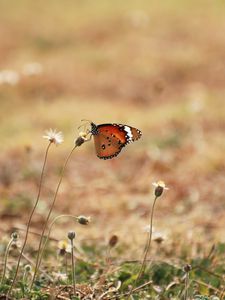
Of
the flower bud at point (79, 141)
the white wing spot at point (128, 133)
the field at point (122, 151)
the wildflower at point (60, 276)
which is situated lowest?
the wildflower at point (60, 276)

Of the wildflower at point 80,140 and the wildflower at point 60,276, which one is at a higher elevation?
the wildflower at point 80,140

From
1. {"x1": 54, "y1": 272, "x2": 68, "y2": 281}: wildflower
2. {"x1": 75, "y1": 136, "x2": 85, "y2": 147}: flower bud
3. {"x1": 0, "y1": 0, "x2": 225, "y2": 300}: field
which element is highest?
{"x1": 0, "y1": 0, "x2": 225, "y2": 300}: field

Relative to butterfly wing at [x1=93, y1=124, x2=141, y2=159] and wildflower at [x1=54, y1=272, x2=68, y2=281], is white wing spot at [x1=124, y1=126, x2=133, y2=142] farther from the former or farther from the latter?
wildflower at [x1=54, y1=272, x2=68, y2=281]

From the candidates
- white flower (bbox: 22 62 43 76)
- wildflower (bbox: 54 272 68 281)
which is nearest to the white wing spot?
wildflower (bbox: 54 272 68 281)

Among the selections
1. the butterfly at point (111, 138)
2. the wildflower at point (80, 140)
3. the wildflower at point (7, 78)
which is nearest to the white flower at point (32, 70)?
the wildflower at point (7, 78)

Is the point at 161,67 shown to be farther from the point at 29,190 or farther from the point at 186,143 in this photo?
the point at 29,190

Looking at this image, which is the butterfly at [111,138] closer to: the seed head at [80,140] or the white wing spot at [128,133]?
the white wing spot at [128,133]

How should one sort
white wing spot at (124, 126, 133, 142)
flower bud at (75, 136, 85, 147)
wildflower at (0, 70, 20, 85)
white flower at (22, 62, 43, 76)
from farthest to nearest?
white flower at (22, 62, 43, 76)
wildflower at (0, 70, 20, 85)
white wing spot at (124, 126, 133, 142)
flower bud at (75, 136, 85, 147)
